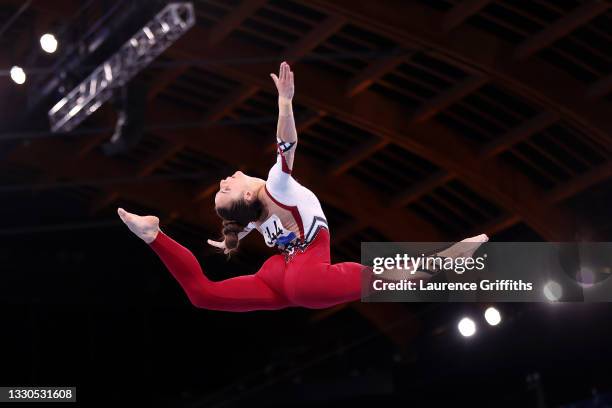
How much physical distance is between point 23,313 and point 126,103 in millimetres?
8475

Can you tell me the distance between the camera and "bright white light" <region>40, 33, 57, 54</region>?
11.5m

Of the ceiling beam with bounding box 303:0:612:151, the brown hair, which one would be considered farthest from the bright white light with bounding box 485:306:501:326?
the brown hair

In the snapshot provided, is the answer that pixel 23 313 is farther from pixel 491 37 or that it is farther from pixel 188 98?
pixel 491 37

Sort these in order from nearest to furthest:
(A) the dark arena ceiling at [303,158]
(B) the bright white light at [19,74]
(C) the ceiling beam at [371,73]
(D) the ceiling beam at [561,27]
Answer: (D) the ceiling beam at [561,27] < (B) the bright white light at [19,74] < (A) the dark arena ceiling at [303,158] < (C) the ceiling beam at [371,73]

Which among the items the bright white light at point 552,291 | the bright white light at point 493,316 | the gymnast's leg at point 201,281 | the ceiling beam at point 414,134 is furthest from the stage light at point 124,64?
the bright white light at point 493,316

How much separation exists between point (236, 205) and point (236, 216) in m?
0.07

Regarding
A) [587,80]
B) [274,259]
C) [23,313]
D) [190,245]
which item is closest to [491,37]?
[587,80]

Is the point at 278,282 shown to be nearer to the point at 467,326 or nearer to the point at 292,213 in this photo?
the point at 292,213

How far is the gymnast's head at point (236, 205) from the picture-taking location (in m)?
5.28

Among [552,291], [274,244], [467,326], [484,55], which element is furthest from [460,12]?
[274,244]

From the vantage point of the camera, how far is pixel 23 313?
1853cm

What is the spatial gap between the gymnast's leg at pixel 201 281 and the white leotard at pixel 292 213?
0.14 metres

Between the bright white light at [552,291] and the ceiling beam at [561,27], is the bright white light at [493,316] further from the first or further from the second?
the bright white light at [552,291]

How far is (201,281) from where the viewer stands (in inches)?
204
